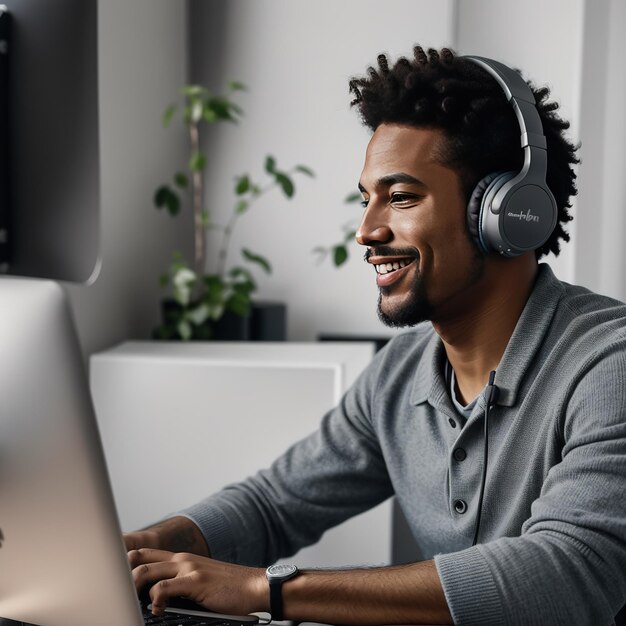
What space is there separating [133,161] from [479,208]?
130 cm

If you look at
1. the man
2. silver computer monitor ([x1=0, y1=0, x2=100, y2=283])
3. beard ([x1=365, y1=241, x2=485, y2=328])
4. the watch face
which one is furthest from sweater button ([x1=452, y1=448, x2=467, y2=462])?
silver computer monitor ([x1=0, y1=0, x2=100, y2=283])

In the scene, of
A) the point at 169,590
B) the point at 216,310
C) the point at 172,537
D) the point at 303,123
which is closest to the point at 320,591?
the point at 169,590

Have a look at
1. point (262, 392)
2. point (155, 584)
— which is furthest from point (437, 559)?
point (262, 392)

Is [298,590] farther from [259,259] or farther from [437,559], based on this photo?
[259,259]

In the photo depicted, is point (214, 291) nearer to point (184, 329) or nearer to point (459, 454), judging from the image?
point (184, 329)

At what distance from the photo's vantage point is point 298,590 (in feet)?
2.90

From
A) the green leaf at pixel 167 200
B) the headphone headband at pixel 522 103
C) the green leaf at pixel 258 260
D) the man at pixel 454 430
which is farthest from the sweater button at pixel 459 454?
the green leaf at pixel 167 200

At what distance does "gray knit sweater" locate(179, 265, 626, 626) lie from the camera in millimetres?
852

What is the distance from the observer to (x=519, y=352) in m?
1.07

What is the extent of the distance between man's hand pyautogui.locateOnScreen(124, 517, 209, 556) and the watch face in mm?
205

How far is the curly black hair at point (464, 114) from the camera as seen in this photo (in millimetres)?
1103

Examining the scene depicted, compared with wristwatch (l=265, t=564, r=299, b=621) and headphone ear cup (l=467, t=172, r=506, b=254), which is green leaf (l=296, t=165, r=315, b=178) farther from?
wristwatch (l=265, t=564, r=299, b=621)

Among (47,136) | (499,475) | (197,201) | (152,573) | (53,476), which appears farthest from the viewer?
(197,201)

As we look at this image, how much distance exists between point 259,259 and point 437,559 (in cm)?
139
